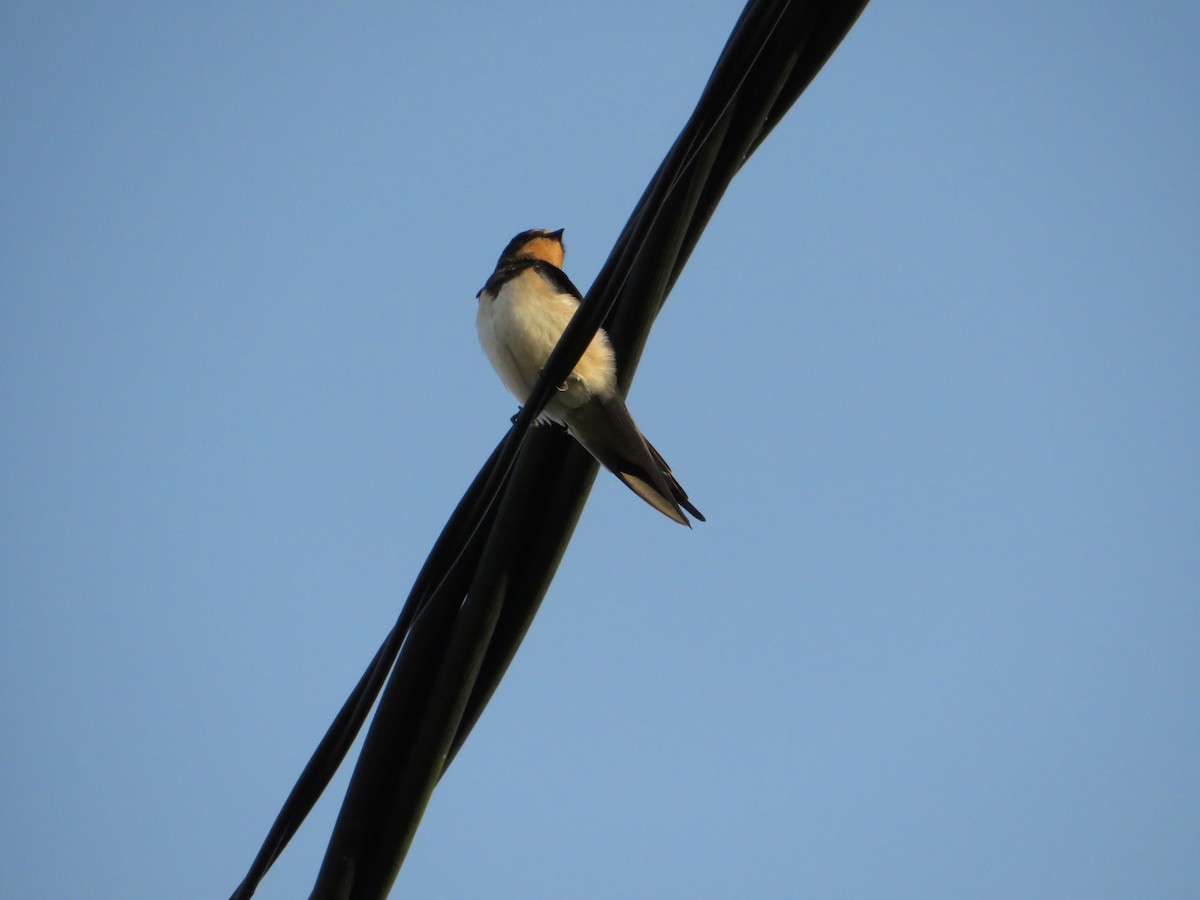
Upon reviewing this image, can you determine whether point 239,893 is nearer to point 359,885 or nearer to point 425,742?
point 359,885

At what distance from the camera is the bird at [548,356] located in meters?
2.85

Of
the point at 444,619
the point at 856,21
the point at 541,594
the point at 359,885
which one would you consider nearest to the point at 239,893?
the point at 359,885

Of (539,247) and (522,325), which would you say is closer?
(522,325)

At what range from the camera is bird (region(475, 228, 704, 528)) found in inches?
112

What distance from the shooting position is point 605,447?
3121 millimetres

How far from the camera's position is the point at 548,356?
144 inches

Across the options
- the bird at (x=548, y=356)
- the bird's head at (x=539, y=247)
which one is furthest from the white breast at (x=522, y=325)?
the bird's head at (x=539, y=247)

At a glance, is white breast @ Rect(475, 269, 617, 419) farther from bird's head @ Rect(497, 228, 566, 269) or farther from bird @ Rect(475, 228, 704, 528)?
bird's head @ Rect(497, 228, 566, 269)

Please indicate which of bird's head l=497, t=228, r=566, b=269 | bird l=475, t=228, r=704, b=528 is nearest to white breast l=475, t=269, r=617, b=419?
bird l=475, t=228, r=704, b=528

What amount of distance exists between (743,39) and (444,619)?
105 centimetres

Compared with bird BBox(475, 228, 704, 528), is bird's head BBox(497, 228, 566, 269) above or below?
above

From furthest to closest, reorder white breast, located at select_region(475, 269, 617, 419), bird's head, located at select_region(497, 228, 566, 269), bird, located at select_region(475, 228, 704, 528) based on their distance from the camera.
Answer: bird's head, located at select_region(497, 228, 566, 269)
white breast, located at select_region(475, 269, 617, 419)
bird, located at select_region(475, 228, 704, 528)

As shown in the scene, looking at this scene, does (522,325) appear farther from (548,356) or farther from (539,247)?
(539,247)

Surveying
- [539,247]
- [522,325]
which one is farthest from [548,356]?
[539,247]
